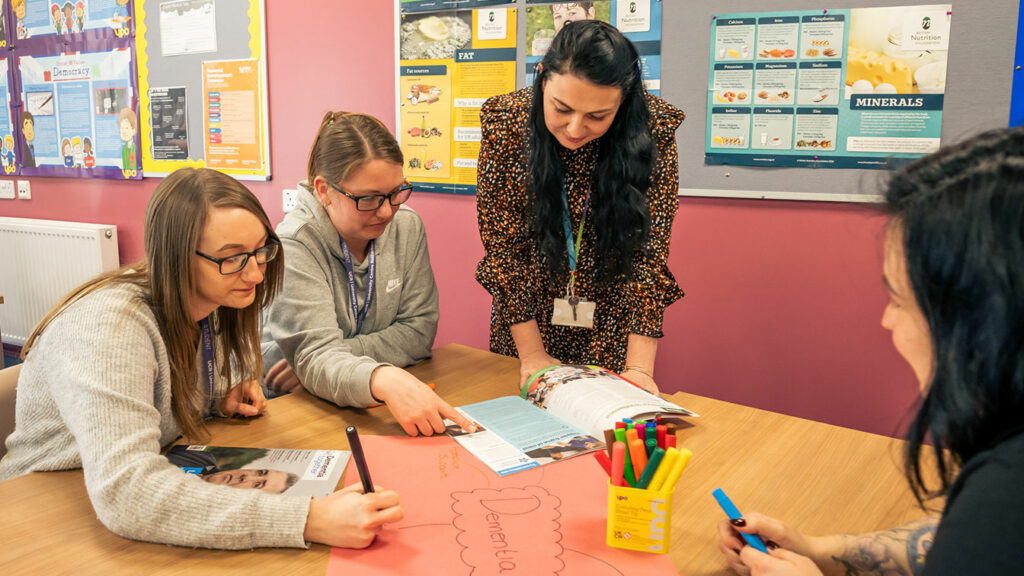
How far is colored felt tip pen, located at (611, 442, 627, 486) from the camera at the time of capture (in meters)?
0.85

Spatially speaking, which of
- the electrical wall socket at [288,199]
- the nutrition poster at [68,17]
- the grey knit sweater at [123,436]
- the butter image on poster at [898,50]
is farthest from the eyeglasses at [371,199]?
the nutrition poster at [68,17]

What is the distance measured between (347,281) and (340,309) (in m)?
0.07

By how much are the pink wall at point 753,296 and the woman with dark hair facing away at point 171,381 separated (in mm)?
1396

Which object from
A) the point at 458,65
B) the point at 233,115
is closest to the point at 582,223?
the point at 458,65

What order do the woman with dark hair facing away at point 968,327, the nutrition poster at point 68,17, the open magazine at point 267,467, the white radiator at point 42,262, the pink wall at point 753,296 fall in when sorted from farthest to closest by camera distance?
the white radiator at point 42,262, the nutrition poster at point 68,17, the pink wall at point 753,296, the open magazine at point 267,467, the woman with dark hair facing away at point 968,327

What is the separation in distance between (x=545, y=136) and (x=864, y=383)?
1217 mm

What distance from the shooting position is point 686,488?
1049 millimetres

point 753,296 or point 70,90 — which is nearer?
point 753,296

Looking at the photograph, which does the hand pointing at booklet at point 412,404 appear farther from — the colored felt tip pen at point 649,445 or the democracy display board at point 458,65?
the democracy display board at point 458,65

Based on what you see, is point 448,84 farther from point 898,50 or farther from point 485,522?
point 485,522

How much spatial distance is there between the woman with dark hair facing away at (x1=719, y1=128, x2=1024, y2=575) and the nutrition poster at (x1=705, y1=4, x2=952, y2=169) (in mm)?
1281

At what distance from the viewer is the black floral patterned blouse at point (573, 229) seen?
157 cm

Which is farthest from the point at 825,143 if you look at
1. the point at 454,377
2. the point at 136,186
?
the point at 136,186

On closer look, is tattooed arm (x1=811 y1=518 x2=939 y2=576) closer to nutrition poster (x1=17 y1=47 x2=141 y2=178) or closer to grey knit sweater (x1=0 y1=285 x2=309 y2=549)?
grey knit sweater (x1=0 y1=285 x2=309 y2=549)
